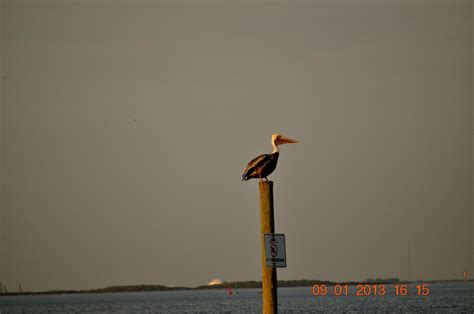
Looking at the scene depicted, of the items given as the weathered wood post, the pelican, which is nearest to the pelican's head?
the pelican

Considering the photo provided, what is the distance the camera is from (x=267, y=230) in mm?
12578

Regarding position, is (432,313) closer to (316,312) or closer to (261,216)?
(316,312)

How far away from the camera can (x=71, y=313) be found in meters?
102

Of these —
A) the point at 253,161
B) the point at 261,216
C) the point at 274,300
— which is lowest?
the point at 274,300

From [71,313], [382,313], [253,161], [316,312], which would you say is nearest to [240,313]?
[316,312]

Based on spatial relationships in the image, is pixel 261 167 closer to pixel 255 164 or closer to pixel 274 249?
pixel 255 164

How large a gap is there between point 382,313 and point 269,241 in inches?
2370

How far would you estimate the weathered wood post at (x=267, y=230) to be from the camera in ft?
41.3

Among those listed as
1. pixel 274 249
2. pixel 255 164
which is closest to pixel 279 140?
pixel 255 164

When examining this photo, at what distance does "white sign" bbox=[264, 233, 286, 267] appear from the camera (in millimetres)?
12398

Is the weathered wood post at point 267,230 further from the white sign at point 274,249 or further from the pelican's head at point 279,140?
the pelican's head at point 279,140

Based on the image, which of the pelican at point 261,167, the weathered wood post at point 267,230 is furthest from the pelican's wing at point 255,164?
the weathered wood post at point 267,230

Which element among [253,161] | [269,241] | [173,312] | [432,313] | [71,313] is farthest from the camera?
[71,313]

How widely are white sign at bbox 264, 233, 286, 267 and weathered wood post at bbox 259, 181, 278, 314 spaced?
0.10m
